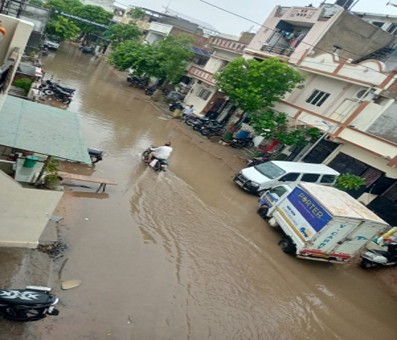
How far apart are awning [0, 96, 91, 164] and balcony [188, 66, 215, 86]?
18509mm

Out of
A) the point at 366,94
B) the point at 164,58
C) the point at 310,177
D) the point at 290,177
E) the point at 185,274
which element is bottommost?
the point at 185,274

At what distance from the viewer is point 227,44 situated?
28078mm

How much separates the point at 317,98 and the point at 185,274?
1699 centimetres

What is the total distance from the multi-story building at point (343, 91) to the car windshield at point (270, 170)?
187 inches

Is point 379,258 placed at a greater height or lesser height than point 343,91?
lesser

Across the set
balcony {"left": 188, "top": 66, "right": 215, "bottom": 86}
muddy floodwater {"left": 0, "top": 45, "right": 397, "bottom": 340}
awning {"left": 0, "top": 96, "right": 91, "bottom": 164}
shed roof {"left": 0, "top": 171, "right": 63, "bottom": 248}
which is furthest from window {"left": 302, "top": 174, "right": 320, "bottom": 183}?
balcony {"left": 188, "top": 66, "right": 215, "bottom": 86}

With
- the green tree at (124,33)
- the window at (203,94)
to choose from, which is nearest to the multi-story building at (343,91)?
the window at (203,94)

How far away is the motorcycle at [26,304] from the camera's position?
488 centimetres

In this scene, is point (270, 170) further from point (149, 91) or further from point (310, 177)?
point (149, 91)

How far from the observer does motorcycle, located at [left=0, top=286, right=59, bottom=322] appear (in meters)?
4.88

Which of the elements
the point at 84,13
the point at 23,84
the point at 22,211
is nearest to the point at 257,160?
the point at 23,84

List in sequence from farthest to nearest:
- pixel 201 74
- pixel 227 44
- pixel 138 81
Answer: pixel 138 81 < pixel 227 44 < pixel 201 74

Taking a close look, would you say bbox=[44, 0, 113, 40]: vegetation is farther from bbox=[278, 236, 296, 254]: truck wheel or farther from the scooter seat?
the scooter seat

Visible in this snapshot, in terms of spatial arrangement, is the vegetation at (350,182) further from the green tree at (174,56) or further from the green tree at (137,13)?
the green tree at (137,13)
